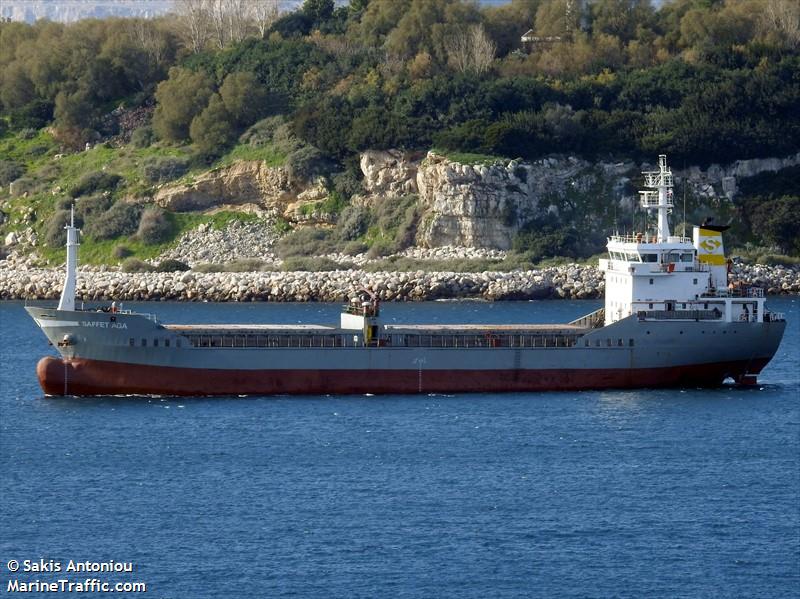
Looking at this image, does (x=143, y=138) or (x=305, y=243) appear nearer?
(x=305, y=243)

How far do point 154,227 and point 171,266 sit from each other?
4783 mm

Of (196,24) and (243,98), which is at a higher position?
(196,24)

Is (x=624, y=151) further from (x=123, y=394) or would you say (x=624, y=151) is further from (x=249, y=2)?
(x=123, y=394)

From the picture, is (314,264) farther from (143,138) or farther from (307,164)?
(143,138)

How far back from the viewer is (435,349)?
161 feet

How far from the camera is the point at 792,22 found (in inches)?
4011

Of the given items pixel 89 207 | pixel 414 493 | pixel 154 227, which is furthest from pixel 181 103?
pixel 414 493

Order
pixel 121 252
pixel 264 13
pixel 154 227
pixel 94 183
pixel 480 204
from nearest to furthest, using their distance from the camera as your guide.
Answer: pixel 480 204
pixel 121 252
pixel 154 227
pixel 94 183
pixel 264 13

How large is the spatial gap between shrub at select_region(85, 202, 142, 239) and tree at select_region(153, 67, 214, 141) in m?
7.50

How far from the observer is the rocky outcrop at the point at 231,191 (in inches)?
3654

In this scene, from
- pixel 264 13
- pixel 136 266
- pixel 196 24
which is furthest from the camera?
pixel 264 13

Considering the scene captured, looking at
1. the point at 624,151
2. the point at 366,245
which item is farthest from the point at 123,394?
the point at 624,151

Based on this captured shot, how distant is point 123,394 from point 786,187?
165 ft

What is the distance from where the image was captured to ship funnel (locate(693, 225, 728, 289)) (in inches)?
2024
